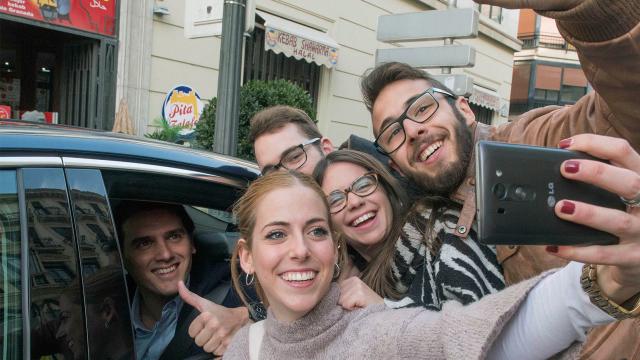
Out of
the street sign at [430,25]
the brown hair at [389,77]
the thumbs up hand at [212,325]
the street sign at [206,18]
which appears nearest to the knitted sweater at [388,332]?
the thumbs up hand at [212,325]

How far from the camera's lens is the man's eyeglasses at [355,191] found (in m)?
2.04

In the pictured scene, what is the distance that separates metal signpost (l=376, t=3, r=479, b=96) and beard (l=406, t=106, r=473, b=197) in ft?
11.9

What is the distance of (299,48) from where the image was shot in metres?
8.91

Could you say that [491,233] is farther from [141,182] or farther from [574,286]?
[141,182]

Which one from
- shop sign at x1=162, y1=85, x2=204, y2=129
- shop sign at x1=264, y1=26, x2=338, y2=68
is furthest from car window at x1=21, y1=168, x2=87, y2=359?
shop sign at x1=264, y1=26, x2=338, y2=68

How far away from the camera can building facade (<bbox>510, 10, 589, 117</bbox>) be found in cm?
3203

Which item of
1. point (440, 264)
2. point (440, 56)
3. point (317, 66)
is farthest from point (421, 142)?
point (317, 66)

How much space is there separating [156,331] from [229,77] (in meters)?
1.91

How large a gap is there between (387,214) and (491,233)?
1.22m

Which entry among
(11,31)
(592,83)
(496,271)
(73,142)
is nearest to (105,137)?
(73,142)

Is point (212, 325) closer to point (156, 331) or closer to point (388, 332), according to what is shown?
point (156, 331)

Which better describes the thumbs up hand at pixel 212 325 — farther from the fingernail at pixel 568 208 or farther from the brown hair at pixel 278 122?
the fingernail at pixel 568 208

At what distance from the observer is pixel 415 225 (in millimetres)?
1910

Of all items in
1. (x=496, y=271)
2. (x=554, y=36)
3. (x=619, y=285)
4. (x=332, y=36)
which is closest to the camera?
(x=619, y=285)
